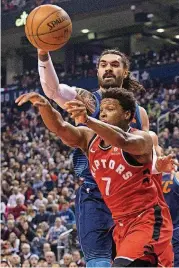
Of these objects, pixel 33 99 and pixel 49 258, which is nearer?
pixel 33 99

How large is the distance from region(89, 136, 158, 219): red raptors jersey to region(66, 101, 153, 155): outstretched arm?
0.53 feet

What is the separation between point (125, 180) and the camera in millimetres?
4148

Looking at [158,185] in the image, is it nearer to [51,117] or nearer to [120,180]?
[120,180]

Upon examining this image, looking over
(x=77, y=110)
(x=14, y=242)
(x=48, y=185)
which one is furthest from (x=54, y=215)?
(x=77, y=110)

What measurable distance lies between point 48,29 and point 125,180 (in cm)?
135

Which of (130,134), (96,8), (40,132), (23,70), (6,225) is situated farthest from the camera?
(23,70)

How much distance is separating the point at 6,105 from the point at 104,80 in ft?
63.4

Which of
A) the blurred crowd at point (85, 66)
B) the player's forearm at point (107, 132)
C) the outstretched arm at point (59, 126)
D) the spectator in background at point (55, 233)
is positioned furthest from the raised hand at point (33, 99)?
the blurred crowd at point (85, 66)

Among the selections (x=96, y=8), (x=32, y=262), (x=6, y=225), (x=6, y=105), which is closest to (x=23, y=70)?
(x=6, y=105)

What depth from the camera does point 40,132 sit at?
20578mm

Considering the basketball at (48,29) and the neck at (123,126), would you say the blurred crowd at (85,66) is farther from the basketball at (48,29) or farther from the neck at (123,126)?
the neck at (123,126)

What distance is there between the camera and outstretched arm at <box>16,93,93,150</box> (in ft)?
12.6

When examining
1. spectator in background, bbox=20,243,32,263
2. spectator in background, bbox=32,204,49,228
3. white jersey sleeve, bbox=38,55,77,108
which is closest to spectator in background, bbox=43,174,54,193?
spectator in background, bbox=32,204,49,228

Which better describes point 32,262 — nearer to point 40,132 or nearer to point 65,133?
point 65,133
